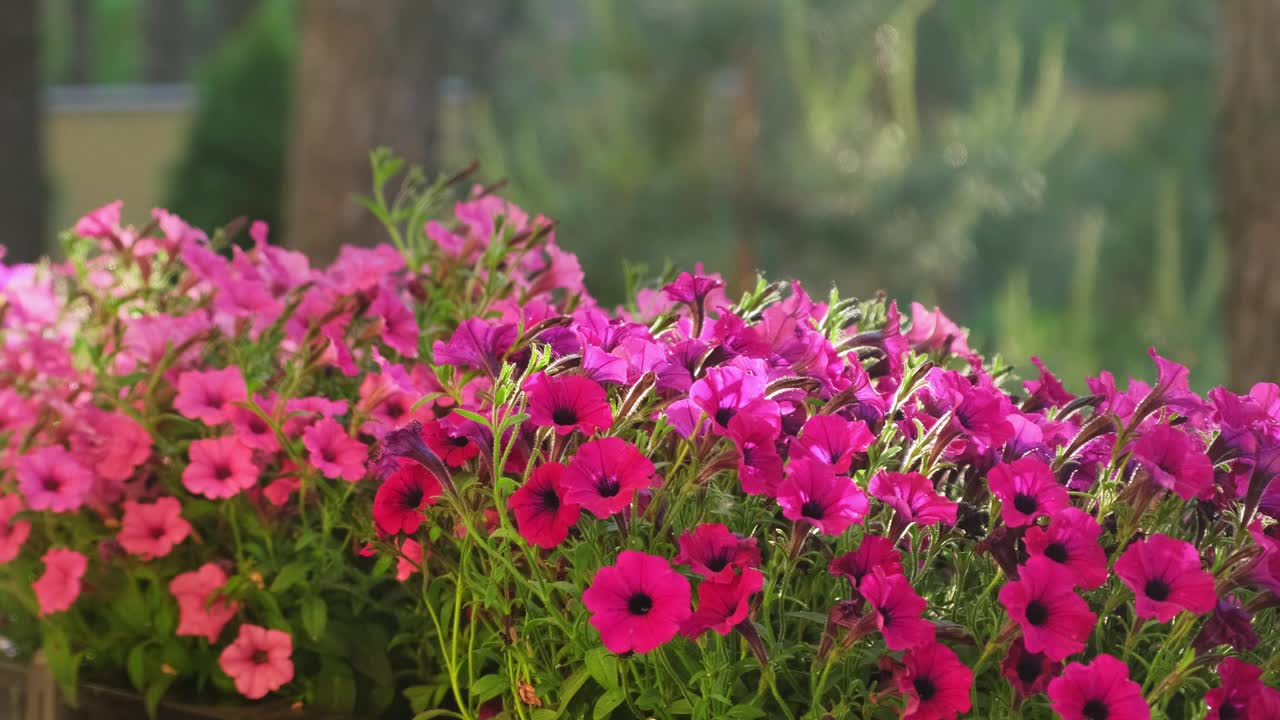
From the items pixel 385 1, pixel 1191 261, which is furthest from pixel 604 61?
pixel 1191 261

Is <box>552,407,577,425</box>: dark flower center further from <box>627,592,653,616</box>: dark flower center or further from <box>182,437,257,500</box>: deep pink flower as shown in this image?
<box>182,437,257,500</box>: deep pink flower

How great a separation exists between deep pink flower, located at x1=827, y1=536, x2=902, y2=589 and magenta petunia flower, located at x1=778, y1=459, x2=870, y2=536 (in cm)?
3

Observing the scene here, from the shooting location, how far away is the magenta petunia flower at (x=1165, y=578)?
1.17m

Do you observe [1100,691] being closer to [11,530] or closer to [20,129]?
[11,530]

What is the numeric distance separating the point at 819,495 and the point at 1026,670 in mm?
240

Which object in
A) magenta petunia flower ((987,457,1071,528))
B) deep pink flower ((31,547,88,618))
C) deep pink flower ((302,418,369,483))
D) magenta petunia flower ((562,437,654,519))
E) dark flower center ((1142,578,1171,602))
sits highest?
magenta petunia flower ((987,457,1071,528))

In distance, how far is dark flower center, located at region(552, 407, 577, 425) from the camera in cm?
127

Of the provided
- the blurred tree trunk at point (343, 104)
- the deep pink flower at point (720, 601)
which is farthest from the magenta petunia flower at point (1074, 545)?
the blurred tree trunk at point (343, 104)

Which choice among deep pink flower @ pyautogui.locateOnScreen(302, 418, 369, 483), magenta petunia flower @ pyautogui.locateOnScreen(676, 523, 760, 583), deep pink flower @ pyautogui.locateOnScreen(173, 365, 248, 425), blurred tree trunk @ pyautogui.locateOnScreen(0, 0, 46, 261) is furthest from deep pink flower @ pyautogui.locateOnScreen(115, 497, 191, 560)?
blurred tree trunk @ pyautogui.locateOnScreen(0, 0, 46, 261)

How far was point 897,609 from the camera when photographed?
3.92 feet

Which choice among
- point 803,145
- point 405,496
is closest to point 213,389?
point 405,496

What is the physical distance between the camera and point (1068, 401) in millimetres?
1598

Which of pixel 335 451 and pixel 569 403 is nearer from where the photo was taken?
pixel 569 403

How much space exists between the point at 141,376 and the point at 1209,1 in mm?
14002
